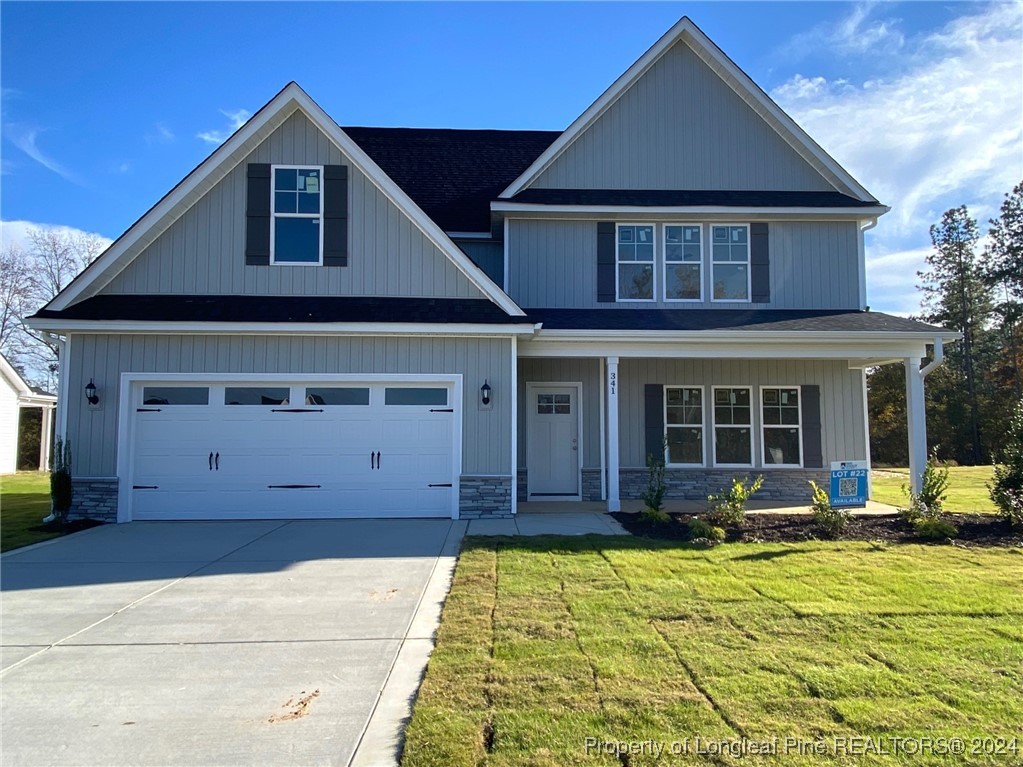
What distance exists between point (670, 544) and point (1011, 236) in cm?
4031

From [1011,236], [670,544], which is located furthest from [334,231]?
[1011,236]

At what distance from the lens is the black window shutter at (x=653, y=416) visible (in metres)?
12.7

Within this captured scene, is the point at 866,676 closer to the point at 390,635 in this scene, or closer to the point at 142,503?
the point at 390,635

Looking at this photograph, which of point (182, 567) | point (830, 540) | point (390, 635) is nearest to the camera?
point (390, 635)

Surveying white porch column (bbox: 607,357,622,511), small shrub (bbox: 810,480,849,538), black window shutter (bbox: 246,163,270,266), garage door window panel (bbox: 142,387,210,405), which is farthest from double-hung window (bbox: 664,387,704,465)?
garage door window panel (bbox: 142,387,210,405)

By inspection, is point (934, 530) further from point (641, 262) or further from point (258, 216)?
point (258, 216)

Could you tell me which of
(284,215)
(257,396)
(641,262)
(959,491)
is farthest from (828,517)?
(284,215)

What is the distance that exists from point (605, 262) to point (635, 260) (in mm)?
655

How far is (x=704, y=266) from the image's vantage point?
13.1 metres

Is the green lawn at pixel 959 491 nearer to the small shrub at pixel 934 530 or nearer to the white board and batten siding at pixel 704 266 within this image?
the small shrub at pixel 934 530

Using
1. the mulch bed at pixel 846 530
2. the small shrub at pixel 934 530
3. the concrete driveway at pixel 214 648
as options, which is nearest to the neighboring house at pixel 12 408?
the concrete driveway at pixel 214 648

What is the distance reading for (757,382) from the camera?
12.9 m

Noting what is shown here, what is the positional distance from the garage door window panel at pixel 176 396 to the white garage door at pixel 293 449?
17mm

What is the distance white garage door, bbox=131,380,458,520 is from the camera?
10484 mm
